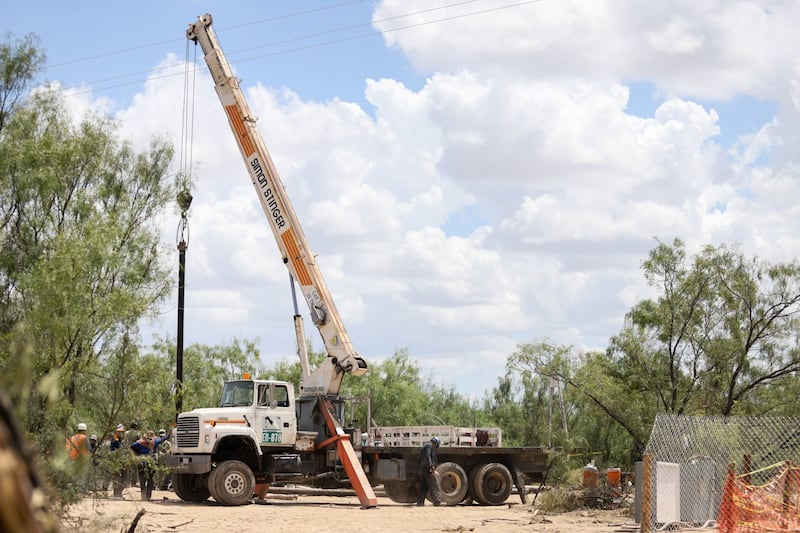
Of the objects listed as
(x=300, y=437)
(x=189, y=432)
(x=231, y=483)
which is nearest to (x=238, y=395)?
(x=189, y=432)

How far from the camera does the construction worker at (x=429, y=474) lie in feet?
81.3

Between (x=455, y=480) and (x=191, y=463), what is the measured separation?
6.89 m

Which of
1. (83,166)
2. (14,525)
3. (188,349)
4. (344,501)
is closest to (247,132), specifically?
(83,166)

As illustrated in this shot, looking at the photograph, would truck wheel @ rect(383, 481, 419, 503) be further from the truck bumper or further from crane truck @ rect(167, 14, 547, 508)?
the truck bumper

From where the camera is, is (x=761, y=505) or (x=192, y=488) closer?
(x=761, y=505)

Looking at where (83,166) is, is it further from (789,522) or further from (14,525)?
(14,525)

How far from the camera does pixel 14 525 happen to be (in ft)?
5.89

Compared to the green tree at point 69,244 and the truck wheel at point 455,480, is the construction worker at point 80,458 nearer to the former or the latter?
the green tree at point 69,244

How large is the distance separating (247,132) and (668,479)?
1477 cm

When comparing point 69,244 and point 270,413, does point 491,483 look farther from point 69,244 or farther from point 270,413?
point 69,244

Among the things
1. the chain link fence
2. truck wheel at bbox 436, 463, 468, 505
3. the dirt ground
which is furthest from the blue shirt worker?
the chain link fence

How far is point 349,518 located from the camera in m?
20.4

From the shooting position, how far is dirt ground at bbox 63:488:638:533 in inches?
701

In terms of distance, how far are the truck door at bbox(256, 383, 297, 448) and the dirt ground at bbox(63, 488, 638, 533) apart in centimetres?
156
